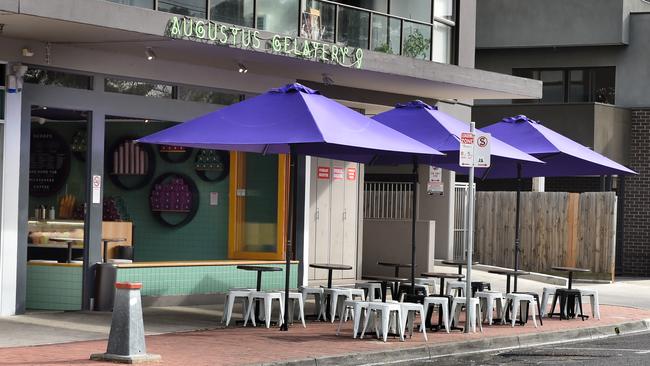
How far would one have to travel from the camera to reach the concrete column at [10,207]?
50.9 feet

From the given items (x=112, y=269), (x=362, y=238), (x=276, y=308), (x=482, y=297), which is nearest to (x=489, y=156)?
(x=482, y=297)

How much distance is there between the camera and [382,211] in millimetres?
25734

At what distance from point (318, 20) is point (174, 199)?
150 inches

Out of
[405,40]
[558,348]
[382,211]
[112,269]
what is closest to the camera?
[558,348]

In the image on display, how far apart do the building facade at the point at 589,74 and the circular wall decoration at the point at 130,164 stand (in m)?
13.8

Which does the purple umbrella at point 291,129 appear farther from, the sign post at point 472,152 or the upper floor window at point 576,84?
the upper floor window at point 576,84

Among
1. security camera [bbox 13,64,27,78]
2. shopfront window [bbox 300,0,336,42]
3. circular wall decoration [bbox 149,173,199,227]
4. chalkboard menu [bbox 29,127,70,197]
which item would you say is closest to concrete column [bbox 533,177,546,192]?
shopfront window [bbox 300,0,336,42]

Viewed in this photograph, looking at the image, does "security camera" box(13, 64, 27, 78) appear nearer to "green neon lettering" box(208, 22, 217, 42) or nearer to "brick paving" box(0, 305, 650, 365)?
"green neon lettering" box(208, 22, 217, 42)

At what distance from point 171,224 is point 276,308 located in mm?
2812

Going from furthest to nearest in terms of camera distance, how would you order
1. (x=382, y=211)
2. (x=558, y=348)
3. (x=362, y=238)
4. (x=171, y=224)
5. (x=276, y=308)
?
(x=382, y=211) → (x=362, y=238) → (x=171, y=224) → (x=276, y=308) → (x=558, y=348)

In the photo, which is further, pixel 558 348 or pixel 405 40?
pixel 405 40

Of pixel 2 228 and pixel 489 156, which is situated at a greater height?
pixel 489 156

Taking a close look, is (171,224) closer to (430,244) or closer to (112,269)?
(112,269)

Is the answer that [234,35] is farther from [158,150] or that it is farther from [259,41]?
[158,150]
